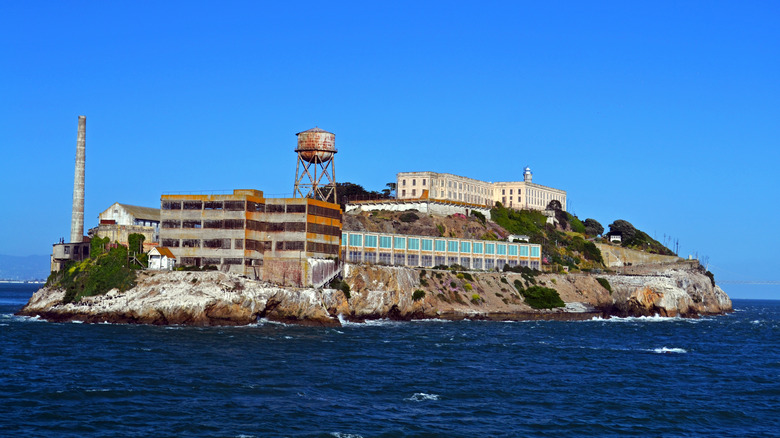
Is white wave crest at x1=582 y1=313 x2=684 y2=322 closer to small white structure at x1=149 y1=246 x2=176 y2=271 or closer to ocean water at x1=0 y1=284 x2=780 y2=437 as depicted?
ocean water at x1=0 y1=284 x2=780 y2=437

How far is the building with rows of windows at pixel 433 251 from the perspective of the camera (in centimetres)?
12106

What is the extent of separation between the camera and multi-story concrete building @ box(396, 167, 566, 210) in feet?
557

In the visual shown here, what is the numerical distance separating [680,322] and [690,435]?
9221 cm

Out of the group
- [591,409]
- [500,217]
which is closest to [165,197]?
[591,409]

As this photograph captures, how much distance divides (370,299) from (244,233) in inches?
744

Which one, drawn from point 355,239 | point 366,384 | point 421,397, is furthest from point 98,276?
point 421,397

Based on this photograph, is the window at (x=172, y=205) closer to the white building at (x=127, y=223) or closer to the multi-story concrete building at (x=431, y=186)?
the white building at (x=127, y=223)

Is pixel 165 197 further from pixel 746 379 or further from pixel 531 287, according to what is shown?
pixel 746 379

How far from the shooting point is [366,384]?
178 feet

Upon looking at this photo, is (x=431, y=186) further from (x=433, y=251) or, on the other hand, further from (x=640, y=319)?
(x=640, y=319)

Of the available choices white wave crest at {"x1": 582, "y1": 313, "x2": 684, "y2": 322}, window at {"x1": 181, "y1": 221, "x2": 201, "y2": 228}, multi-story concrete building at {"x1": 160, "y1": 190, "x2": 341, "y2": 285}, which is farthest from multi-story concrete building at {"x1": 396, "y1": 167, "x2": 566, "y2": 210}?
window at {"x1": 181, "y1": 221, "x2": 201, "y2": 228}

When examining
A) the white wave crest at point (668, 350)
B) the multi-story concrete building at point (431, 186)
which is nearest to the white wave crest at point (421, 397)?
the white wave crest at point (668, 350)

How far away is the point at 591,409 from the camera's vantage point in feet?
157

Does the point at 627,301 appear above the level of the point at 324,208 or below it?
below
